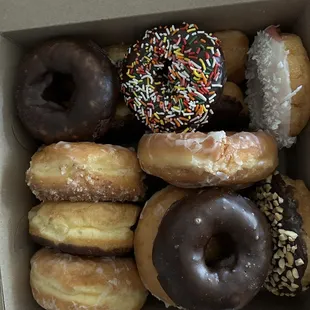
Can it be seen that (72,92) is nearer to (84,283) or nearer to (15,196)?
(15,196)

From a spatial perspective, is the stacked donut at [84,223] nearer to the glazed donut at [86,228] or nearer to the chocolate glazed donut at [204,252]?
the glazed donut at [86,228]

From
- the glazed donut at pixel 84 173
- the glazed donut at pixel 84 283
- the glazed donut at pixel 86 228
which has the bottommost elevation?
the glazed donut at pixel 84 283

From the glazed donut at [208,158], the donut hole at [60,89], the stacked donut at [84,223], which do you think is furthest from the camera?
the donut hole at [60,89]

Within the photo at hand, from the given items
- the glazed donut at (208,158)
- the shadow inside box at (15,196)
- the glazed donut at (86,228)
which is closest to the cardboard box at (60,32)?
the shadow inside box at (15,196)

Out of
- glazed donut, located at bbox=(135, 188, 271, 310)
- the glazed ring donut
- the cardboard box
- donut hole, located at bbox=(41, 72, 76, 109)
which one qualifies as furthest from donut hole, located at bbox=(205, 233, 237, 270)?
→ donut hole, located at bbox=(41, 72, 76, 109)

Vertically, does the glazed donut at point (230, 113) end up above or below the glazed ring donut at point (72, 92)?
below

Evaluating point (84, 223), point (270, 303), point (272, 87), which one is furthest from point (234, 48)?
point (270, 303)
